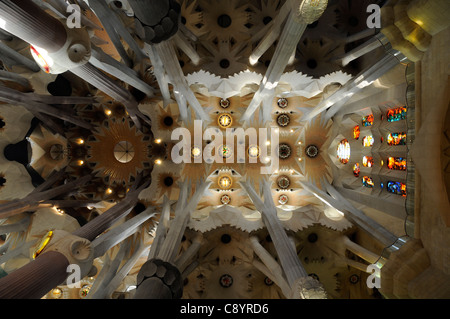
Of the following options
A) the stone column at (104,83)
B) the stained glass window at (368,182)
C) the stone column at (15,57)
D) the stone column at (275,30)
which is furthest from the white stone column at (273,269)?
the stone column at (15,57)

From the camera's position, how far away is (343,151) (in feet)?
34.1

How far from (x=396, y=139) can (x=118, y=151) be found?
11.3m

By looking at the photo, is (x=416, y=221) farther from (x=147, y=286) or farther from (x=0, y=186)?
(x=0, y=186)

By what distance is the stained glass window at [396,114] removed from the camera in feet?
23.5

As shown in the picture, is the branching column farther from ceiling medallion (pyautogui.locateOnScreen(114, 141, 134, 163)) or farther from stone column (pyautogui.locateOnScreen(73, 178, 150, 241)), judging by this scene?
ceiling medallion (pyautogui.locateOnScreen(114, 141, 134, 163))

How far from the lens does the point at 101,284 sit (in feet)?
24.6

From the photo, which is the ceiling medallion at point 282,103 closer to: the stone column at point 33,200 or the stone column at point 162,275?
the stone column at point 162,275

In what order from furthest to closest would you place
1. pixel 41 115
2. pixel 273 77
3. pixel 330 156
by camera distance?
pixel 330 156 < pixel 41 115 < pixel 273 77

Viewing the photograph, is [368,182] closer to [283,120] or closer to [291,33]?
[283,120]

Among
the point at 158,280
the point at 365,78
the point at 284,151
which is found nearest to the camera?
the point at 158,280

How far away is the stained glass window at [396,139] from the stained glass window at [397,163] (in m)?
0.47

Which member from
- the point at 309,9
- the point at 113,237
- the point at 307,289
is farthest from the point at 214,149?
the point at 307,289
